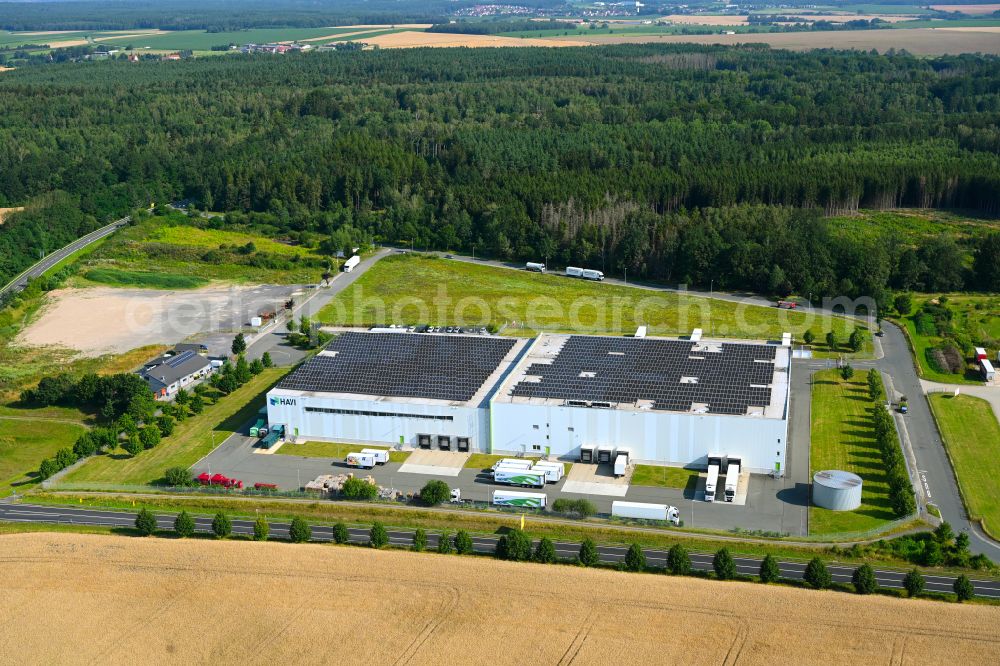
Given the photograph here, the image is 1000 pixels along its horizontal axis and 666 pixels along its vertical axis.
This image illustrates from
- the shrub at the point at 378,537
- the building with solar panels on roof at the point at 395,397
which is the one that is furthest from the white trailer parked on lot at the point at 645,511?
the shrub at the point at 378,537

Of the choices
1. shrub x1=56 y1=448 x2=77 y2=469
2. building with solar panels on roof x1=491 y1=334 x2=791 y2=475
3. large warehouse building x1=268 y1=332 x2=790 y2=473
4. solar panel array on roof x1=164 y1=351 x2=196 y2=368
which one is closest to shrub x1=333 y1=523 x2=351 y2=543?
large warehouse building x1=268 y1=332 x2=790 y2=473

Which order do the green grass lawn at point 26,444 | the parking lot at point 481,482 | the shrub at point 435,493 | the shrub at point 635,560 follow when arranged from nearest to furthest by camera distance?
the shrub at point 635,560, the parking lot at point 481,482, the shrub at point 435,493, the green grass lawn at point 26,444

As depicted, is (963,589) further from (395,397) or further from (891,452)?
(395,397)

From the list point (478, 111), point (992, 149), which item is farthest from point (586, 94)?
point (992, 149)

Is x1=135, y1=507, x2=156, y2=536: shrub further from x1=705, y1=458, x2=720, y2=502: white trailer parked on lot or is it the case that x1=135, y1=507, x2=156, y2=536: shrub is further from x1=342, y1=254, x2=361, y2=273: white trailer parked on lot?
x1=342, y1=254, x2=361, y2=273: white trailer parked on lot

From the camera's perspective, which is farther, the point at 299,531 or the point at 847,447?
the point at 847,447

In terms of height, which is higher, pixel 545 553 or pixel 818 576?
pixel 818 576

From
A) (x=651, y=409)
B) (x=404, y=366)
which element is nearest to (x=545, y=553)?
(x=651, y=409)

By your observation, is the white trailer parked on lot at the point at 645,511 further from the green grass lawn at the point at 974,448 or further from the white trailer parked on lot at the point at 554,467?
the green grass lawn at the point at 974,448
